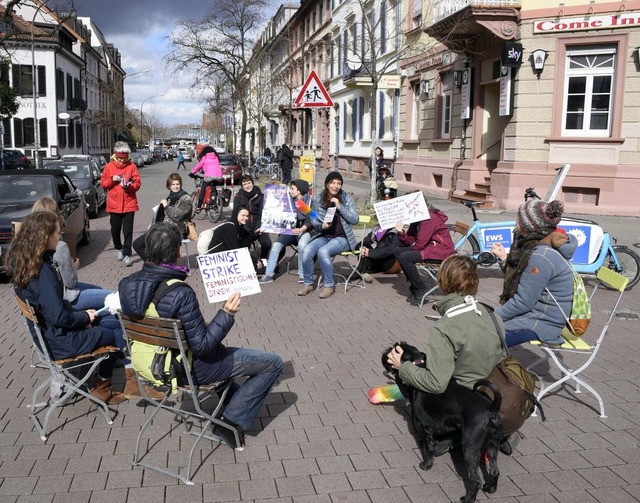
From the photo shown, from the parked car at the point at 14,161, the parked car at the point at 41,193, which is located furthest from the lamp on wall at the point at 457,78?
the parked car at the point at 14,161

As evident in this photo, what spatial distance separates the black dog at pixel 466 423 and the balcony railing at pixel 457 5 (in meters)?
15.4

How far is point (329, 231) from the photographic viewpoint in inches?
361

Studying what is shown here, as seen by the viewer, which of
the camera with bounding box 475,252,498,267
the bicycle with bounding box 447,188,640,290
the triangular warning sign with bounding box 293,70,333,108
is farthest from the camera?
the triangular warning sign with bounding box 293,70,333,108

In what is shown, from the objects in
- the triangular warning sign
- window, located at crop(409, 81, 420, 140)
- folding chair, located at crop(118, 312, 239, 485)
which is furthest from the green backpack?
window, located at crop(409, 81, 420, 140)

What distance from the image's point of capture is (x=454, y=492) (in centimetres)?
376

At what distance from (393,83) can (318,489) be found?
23.1m

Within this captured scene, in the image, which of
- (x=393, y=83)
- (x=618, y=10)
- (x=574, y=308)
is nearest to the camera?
(x=574, y=308)

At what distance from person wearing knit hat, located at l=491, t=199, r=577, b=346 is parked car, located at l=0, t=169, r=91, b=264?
788 cm

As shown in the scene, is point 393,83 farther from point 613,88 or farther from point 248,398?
point 248,398

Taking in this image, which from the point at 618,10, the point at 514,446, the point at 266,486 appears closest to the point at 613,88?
the point at 618,10

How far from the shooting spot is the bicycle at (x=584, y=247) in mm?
9094

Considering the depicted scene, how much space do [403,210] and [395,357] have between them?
4.47 metres

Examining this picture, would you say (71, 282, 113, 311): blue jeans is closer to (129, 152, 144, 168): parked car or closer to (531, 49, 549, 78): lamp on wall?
(531, 49, 549, 78): lamp on wall

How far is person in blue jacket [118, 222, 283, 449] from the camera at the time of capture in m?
3.79
